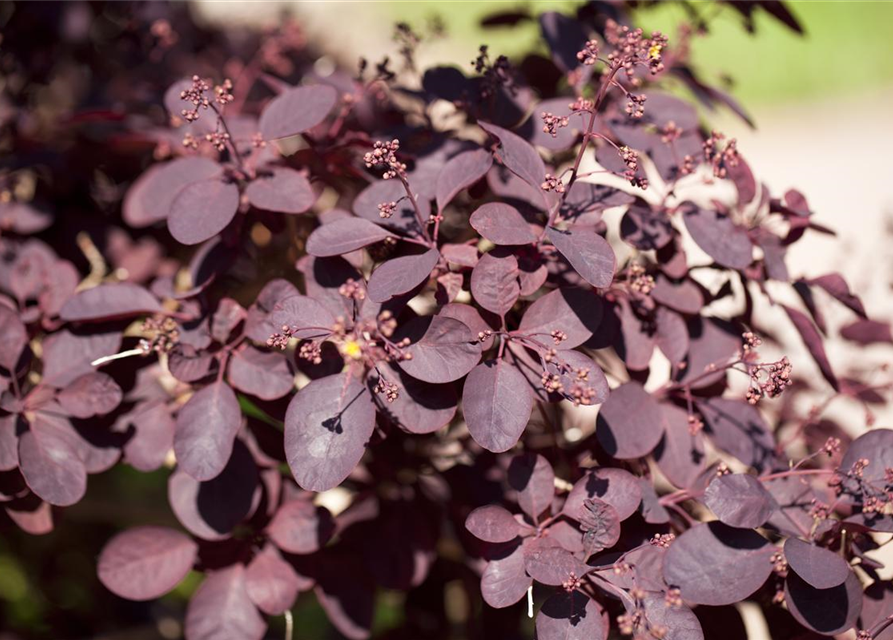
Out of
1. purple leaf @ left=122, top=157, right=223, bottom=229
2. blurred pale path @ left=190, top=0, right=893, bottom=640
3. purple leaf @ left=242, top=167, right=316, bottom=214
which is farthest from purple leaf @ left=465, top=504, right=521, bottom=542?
blurred pale path @ left=190, top=0, right=893, bottom=640

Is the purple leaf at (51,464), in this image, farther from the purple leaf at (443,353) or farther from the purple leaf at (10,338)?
the purple leaf at (443,353)

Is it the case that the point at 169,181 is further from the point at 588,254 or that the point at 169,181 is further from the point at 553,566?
the point at 553,566

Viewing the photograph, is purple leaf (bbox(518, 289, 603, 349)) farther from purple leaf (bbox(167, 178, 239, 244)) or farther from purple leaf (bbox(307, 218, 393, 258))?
purple leaf (bbox(167, 178, 239, 244))

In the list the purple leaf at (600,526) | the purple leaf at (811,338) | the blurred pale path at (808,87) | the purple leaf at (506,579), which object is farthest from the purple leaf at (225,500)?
the blurred pale path at (808,87)

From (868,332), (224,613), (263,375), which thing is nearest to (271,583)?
(224,613)

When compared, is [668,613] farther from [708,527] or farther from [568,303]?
[568,303]

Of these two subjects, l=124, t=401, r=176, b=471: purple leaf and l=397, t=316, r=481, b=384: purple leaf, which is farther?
l=124, t=401, r=176, b=471: purple leaf
